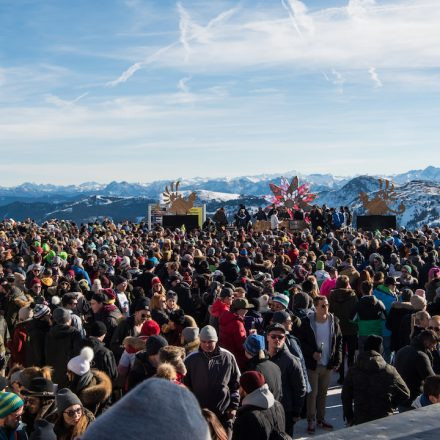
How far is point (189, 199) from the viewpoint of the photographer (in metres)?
31.7

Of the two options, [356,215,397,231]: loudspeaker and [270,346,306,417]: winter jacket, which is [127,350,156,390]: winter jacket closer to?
[270,346,306,417]: winter jacket

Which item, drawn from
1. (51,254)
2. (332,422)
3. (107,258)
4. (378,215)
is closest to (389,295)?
(332,422)

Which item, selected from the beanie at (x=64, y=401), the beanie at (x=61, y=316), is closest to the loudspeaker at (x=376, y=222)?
the beanie at (x=61, y=316)

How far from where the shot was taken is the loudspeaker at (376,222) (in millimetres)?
28172

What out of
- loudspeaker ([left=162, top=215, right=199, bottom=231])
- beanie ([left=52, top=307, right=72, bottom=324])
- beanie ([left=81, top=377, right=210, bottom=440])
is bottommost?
beanie ([left=52, top=307, right=72, bottom=324])

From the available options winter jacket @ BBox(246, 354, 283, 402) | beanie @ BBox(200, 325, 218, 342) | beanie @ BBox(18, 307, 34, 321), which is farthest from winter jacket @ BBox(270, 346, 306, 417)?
beanie @ BBox(18, 307, 34, 321)

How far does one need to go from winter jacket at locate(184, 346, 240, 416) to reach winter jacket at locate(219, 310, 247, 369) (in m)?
1.30

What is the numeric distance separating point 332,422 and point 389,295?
2.46m

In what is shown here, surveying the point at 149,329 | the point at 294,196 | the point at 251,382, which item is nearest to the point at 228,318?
the point at 149,329

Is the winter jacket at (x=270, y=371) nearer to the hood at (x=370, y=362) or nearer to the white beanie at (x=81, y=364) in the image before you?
the hood at (x=370, y=362)

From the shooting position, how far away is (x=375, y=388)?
19.0 ft

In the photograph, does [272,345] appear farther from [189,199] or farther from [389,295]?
[189,199]

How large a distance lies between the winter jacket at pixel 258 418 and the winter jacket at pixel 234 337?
2629mm

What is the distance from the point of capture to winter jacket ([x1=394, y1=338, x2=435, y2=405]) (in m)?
6.27
